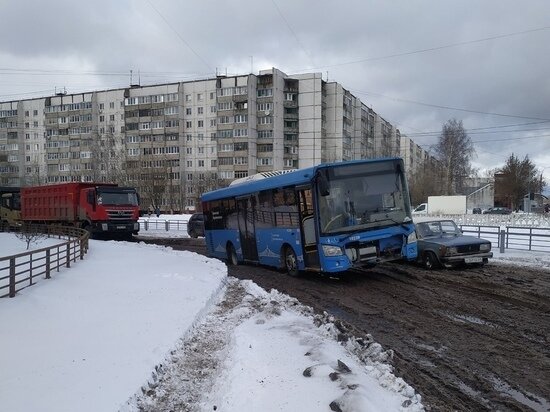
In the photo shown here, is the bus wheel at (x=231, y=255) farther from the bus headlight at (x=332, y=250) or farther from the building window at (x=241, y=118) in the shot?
the building window at (x=241, y=118)

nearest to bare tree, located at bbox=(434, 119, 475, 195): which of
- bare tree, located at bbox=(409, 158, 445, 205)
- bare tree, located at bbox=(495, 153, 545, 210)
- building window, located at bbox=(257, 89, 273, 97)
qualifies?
bare tree, located at bbox=(409, 158, 445, 205)

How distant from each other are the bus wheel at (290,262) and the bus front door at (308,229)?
850 mm

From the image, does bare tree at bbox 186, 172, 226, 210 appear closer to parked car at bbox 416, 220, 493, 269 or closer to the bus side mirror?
parked car at bbox 416, 220, 493, 269

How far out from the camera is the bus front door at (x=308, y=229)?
11648mm

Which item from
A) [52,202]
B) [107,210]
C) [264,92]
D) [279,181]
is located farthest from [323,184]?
[264,92]

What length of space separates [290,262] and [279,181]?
233 centimetres

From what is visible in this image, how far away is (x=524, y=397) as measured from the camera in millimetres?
4691

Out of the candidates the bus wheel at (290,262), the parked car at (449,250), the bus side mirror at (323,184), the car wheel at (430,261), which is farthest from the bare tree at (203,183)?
the bus side mirror at (323,184)

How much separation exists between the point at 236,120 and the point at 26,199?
45256mm

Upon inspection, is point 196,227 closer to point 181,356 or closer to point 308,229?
point 308,229

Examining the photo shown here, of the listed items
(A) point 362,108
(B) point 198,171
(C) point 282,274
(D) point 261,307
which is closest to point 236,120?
(B) point 198,171

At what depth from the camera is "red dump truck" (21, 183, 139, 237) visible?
1099 inches

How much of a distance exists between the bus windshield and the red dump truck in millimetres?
19949

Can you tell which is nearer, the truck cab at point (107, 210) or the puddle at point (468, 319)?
the puddle at point (468, 319)
